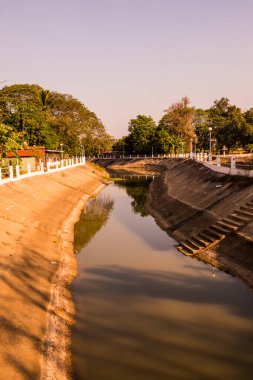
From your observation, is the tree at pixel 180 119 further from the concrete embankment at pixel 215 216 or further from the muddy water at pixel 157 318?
the muddy water at pixel 157 318

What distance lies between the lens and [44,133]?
72.3 meters

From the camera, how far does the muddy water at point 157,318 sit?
486 inches

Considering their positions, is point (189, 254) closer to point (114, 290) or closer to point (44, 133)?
point (114, 290)

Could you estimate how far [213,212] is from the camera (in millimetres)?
28453

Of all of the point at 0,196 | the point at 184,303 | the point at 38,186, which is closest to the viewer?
the point at 184,303

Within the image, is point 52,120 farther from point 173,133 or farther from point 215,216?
point 215,216

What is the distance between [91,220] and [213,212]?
45.2 ft

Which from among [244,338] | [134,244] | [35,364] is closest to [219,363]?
[244,338]

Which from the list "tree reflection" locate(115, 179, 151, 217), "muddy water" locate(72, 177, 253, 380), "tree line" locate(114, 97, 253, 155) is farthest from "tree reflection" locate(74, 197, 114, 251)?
"tree line" locate(114, 97, 253, 155)

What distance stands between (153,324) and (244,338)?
144 inches

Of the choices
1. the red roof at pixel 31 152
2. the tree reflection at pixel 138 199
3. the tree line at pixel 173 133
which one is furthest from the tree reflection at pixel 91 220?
the tree line at pixel 173 133

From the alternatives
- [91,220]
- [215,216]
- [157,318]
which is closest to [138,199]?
[91,220]

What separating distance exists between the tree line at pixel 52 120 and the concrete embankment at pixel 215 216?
3540cm

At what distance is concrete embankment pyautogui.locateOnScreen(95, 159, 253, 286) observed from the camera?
20.8 metres
